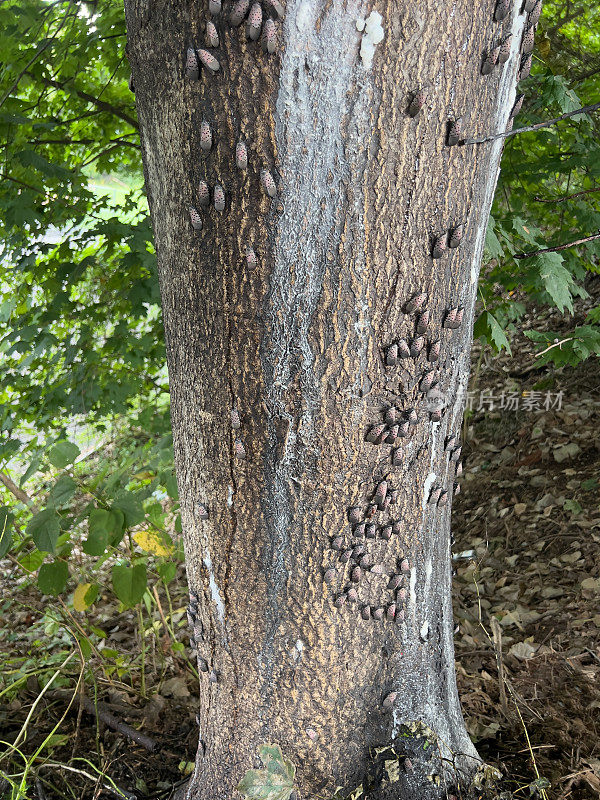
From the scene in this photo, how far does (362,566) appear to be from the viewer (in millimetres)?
1414

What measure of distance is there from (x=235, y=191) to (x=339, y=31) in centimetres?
33

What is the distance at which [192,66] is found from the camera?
1.13 meters

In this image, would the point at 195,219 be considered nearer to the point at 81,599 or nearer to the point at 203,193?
the point at 203,193

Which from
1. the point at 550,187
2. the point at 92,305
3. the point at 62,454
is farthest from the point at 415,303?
the point at 550,187

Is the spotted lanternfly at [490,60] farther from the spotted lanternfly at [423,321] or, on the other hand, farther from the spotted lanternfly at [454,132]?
the spotted lanternfly at [423,321]

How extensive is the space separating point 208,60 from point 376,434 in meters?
0.80

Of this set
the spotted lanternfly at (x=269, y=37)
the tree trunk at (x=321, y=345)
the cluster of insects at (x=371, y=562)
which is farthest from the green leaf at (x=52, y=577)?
the spotted lanternfly at (x=269, y=37)

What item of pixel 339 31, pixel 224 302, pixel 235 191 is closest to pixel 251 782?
pixel 224 302

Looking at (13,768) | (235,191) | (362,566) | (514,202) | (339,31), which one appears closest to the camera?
(339,31)

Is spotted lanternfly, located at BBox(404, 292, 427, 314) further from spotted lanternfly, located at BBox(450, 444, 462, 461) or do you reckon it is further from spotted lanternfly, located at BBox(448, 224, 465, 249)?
spotted lanternfly, located at BBox(450, 444, 462, 461)

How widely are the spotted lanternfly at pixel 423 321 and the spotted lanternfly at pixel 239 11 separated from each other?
2.12 feet

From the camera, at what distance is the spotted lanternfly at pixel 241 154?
1.13 meters

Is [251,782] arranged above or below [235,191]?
below

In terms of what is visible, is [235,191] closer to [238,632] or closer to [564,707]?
[238,632]
